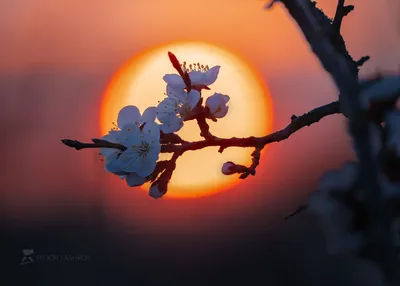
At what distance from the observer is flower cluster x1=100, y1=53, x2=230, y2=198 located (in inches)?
63.6

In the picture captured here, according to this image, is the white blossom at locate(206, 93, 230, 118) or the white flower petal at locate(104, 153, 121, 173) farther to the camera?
the white blossom at locate(206, 93, 230, 118)

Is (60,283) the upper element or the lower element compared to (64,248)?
lower

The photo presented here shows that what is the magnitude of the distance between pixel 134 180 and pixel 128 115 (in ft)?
0.62

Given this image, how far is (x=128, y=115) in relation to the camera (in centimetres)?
175

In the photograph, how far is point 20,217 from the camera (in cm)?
2017

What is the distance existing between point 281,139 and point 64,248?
12.1 metres

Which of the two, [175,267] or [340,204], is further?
[175,267]

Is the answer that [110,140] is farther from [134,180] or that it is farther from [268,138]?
[268,138]

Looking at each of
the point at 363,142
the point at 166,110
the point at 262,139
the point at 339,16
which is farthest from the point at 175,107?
the point at 363,142

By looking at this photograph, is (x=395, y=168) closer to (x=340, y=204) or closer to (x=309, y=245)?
(x=340, y=204)

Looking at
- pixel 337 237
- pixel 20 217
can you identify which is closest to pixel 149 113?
pixel 337 237

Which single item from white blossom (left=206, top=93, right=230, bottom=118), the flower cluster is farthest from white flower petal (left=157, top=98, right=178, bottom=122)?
white blossom (left=206, top=93, right=230, bottom=118)

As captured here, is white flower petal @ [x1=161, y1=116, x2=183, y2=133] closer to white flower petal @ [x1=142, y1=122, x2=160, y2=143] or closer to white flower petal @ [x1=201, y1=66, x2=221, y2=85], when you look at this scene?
white flower petal @ [x1=142, y1=122, x2=160, y2=143]

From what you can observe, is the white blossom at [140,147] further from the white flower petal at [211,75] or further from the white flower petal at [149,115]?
the white flower petal at [211,75]
